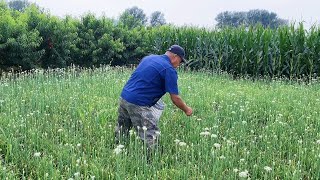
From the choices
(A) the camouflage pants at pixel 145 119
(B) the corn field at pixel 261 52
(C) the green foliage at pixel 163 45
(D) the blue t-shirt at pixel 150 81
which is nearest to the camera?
(D) the blue t-shirt at pixel 150 81

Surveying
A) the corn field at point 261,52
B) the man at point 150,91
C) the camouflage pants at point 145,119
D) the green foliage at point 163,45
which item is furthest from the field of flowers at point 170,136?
the corn field at point 261,52

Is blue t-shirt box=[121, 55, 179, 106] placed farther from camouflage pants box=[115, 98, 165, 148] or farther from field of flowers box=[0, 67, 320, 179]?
field of flowers box=[0, 67, 320, 179]

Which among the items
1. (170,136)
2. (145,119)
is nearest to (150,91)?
Result: (145,119)

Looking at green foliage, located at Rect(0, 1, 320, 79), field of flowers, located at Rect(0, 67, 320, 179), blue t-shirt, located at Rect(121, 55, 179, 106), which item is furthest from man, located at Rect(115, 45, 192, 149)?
green foliage, located at Rect(0, 1, 320, 79)

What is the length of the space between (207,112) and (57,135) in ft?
9.49

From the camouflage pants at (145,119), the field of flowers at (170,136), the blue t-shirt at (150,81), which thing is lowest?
the field of flowers at (170,136)

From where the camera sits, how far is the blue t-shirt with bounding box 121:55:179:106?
557 cm

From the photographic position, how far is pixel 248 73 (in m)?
14.2

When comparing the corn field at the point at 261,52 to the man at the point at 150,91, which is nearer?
the man at the point at 150,91

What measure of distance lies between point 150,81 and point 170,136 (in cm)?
123

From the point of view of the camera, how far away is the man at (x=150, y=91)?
221 inches

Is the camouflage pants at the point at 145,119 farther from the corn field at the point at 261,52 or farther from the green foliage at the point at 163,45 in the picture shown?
the corn field at the point at 261,52

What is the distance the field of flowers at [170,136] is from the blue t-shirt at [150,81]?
1.94 ft

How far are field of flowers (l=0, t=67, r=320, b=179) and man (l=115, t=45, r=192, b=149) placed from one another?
0.26 meters
